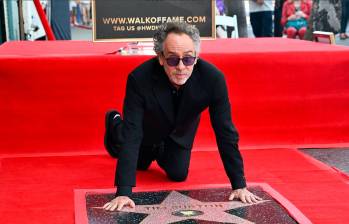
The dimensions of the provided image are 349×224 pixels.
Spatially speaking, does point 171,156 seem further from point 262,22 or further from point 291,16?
point 291,16

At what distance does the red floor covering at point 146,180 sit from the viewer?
2.74m

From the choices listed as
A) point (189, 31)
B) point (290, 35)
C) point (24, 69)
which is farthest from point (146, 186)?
point (290, 35)

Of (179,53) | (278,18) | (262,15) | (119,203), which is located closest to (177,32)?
(179,53)

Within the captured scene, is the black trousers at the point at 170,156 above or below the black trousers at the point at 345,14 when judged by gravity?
below

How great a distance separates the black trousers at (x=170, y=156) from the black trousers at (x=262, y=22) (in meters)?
4.71

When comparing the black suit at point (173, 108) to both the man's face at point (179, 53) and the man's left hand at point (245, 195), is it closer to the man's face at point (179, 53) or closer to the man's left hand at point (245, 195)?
the man's left hand at point (245, 195)

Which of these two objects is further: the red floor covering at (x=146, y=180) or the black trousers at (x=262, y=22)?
the black trousers at (x=262, y=22)

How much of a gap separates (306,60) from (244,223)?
5.71 feet

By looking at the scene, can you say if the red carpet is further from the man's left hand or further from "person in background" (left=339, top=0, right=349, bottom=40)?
"person in background" (left=339, top=0, right=349, bottom=40)

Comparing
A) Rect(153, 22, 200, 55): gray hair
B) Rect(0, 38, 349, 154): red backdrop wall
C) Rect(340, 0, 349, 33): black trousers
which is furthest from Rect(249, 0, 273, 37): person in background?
Rect(153, 22, 200, 55): gray hair

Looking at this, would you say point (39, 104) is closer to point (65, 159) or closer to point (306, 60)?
point (65, 159)

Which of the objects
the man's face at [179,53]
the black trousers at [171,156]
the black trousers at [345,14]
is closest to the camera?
the man's face at [179,53]

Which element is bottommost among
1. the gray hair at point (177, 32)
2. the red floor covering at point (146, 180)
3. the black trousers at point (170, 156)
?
the red floor covering at point (146, 180)

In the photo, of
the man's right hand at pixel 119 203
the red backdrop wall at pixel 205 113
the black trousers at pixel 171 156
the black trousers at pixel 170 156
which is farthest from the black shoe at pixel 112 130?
the man's right hand at pixel 119 203
